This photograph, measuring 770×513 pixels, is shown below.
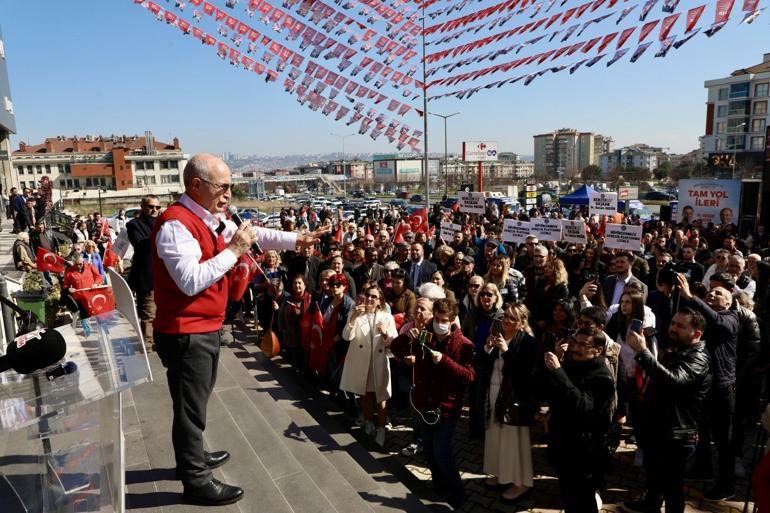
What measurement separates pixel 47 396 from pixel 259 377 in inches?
148

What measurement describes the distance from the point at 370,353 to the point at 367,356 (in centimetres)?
4

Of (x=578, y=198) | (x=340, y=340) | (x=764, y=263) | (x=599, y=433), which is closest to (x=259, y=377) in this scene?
(x=340, y=340)

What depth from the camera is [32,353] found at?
195cm

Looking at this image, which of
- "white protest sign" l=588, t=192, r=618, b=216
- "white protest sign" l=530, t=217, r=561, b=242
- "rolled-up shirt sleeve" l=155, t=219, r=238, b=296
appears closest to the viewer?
"rolled-up shirt sleeve" l=155, t=219, r=238, b=296

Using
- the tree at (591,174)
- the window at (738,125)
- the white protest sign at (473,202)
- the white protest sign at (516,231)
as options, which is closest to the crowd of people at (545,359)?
the white protest sign at (516,231)

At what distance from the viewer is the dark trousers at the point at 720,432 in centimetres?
414

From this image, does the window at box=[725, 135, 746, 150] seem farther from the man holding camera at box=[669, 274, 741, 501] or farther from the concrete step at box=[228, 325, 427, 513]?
the concrete step at box=[228, 325, 427, 513]

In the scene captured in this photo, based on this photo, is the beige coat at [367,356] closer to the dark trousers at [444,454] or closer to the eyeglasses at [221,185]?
the dark trousers at [444,454]

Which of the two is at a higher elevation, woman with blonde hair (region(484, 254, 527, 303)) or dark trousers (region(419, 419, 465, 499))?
woman with blonde hair (region(484, 254, 527, 303))

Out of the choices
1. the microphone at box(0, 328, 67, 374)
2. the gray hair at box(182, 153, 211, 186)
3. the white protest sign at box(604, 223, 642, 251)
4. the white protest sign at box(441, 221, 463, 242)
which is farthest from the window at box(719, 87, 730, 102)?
the microphone at box(0, 328, 67, 374)

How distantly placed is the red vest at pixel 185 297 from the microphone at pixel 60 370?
520 mm

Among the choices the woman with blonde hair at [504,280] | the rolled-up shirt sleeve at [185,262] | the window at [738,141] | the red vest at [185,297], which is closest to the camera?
the rolled-up shirt sleeve at [185,262]

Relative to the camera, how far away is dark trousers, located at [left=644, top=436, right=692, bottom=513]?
3.52 meters

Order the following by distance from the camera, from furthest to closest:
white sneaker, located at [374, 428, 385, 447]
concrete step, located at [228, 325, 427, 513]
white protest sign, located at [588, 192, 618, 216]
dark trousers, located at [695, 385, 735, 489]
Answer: white protest sign, located at [588, 192, 618, 216], white sneaker, located at [374, 428, 385, 447], dark trousers, located at [695, 385, 735, 489], concrete step, located at [228, 325, 427, 513]
